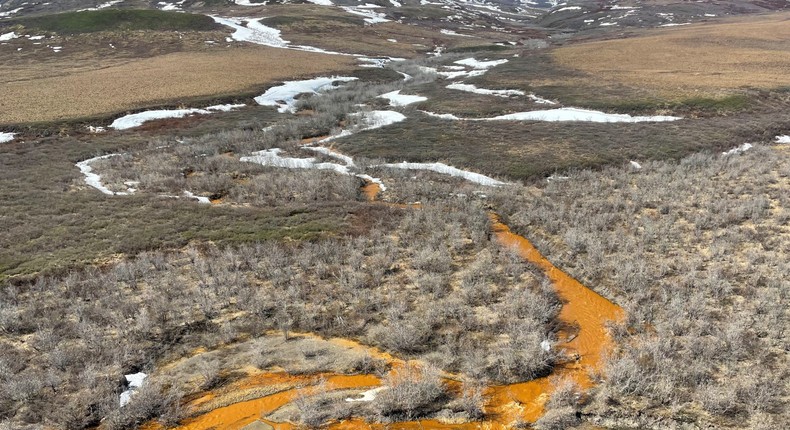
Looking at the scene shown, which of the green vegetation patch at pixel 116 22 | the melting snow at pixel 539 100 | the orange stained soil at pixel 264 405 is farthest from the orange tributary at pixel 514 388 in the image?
the green vegetation patch at pixel 116 22

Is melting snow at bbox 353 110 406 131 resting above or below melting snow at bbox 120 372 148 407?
above

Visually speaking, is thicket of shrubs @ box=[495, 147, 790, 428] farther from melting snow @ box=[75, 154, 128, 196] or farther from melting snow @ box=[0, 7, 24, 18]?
melting snow @ box=[0, 7, 24, 18]

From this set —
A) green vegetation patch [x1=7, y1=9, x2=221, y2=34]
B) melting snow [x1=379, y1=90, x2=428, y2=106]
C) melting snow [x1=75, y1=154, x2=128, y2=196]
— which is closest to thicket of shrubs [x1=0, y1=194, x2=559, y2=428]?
melting snow [x1=75, y1=154, x2=128, y2=196]

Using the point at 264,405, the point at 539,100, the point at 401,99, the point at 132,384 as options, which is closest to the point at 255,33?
the point at 401,99

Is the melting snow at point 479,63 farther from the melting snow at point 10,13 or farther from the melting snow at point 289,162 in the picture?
the melting snow at point 10,13

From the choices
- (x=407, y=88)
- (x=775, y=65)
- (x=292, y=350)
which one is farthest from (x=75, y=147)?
(x=775, y=65)

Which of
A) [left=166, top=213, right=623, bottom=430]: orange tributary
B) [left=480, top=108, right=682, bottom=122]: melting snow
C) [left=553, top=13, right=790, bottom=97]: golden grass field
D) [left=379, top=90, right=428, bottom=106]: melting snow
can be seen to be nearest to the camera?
[left=166, top=213, right=623, bottom=430]: orange tributary

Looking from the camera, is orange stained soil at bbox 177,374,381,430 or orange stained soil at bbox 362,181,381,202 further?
orange stained soil at bbox 362,181,381,202

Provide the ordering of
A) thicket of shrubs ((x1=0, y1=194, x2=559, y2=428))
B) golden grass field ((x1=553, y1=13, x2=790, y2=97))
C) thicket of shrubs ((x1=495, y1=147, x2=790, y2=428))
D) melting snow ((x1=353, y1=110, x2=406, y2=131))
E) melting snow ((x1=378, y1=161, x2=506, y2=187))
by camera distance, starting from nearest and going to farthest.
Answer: thicket of shrubs ((x1=495, y1=147, x2=790, y2=428)) < thicket of shrubs ((x1=0, y1=194, x2=559, y2=428)) < melting snow ((x1=378, y1=161, x2=506, y2=187)) < melting snow ((x1=353, y1=110, x2=406, y2=131)) < golden grass field ((x1=553, y1=13, x2=790, y2=97))
